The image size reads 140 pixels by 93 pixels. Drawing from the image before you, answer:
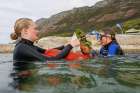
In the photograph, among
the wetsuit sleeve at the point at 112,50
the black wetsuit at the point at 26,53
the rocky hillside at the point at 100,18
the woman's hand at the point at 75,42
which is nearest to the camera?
the black wetsuit at the point at 26,53

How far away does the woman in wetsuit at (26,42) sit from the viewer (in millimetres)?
9133

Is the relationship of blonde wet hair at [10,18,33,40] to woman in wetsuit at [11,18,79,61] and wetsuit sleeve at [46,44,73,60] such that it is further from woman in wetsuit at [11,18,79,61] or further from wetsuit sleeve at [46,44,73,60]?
wetsuit sleeve at [46,44,73,60]

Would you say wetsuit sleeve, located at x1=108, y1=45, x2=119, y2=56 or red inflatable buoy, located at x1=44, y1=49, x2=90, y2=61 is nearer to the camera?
red inflatable buoy, located at x1=44, y1=49, x2=90, y2=61

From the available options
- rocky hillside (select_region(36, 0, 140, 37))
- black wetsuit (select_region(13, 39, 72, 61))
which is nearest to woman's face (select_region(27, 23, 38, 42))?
black wetsuit (select_region(13, 39, 72, 61))

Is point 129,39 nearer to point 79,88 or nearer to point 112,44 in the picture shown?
point 112,44

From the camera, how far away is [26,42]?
9.33 metres

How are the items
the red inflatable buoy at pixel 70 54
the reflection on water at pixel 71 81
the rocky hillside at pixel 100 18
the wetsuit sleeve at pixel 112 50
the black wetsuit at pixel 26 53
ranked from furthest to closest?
the rocky hillside at pixel 100 18 < the wetsuit sleeve at pixel 112 50 < the red inflatable buoy at pixel 70 54 < the black wetsuit at pixel 26 53 < the reflection on water at pixel 71 81

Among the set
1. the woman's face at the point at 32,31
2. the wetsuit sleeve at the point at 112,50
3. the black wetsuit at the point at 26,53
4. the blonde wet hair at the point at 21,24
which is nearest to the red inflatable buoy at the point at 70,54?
the black wetsuit at the point at 26,53

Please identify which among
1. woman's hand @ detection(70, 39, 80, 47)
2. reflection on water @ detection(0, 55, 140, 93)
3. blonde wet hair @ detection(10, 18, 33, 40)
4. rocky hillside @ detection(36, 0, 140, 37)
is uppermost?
rocky hillside @ detection(36, 0, 140, 37)

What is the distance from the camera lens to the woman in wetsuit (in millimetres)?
9133

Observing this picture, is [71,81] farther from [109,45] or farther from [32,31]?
[109,45]

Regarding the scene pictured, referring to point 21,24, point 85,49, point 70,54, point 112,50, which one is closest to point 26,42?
point 21,24

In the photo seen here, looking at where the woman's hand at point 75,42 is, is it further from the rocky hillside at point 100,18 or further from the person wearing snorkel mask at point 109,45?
the rocky hillside at point 100,18

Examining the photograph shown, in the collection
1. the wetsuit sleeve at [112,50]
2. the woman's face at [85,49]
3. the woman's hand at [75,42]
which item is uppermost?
the woman's hand at [75,42]
